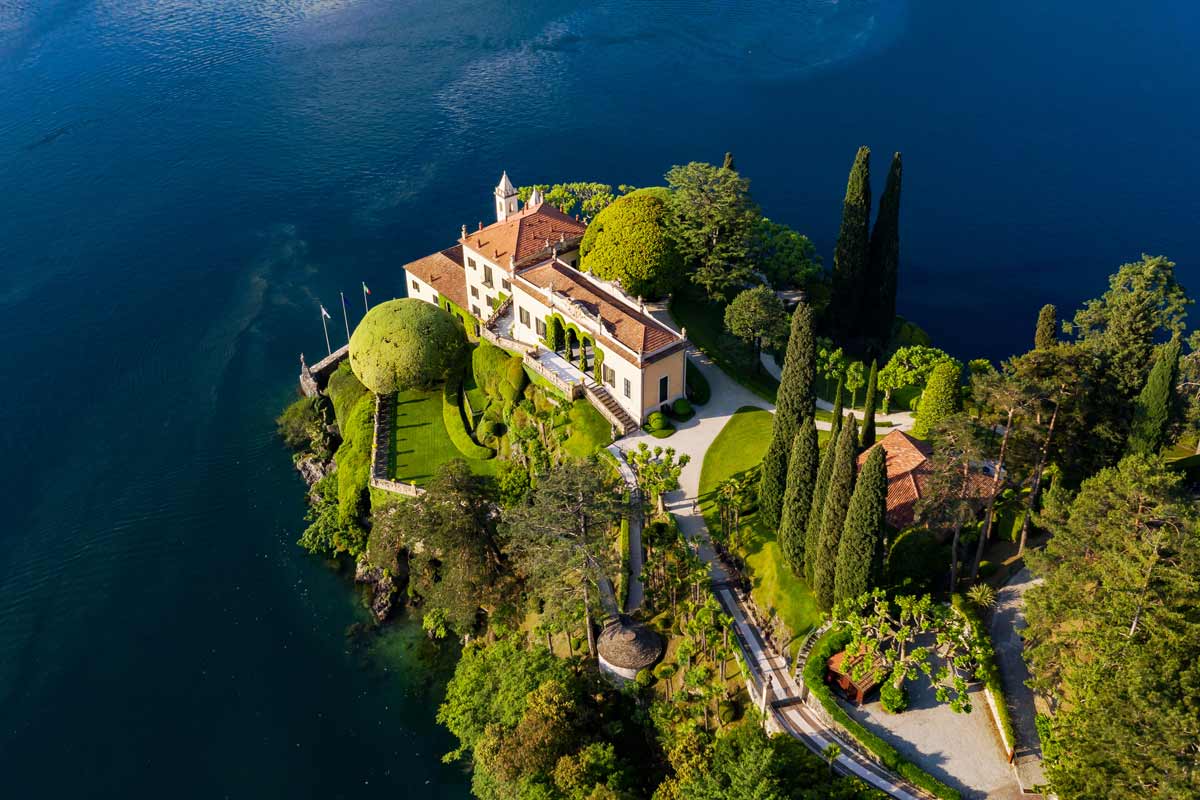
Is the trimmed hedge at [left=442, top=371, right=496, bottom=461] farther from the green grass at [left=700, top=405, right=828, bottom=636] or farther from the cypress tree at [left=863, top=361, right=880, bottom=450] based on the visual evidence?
the cypress tree at [left=863, top=361, right=880, bottom=450]

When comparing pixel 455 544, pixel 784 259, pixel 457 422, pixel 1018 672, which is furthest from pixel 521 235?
pixel 1018 672

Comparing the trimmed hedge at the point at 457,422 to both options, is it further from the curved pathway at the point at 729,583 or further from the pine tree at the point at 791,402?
the pine tree at the point at 791,402

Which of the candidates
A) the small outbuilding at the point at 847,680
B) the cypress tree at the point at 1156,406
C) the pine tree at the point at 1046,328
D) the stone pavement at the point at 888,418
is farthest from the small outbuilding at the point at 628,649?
the pine tree at the point at 1046,328

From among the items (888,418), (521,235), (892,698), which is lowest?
(892,698)

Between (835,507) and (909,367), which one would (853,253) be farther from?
(835,507)

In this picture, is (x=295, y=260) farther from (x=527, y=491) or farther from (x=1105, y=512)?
(x=1105, y=512)

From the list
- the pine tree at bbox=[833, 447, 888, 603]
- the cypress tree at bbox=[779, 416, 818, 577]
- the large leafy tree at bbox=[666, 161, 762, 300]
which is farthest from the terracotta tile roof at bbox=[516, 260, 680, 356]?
the pine tree at bbox=[833, 447, 888, 603]
